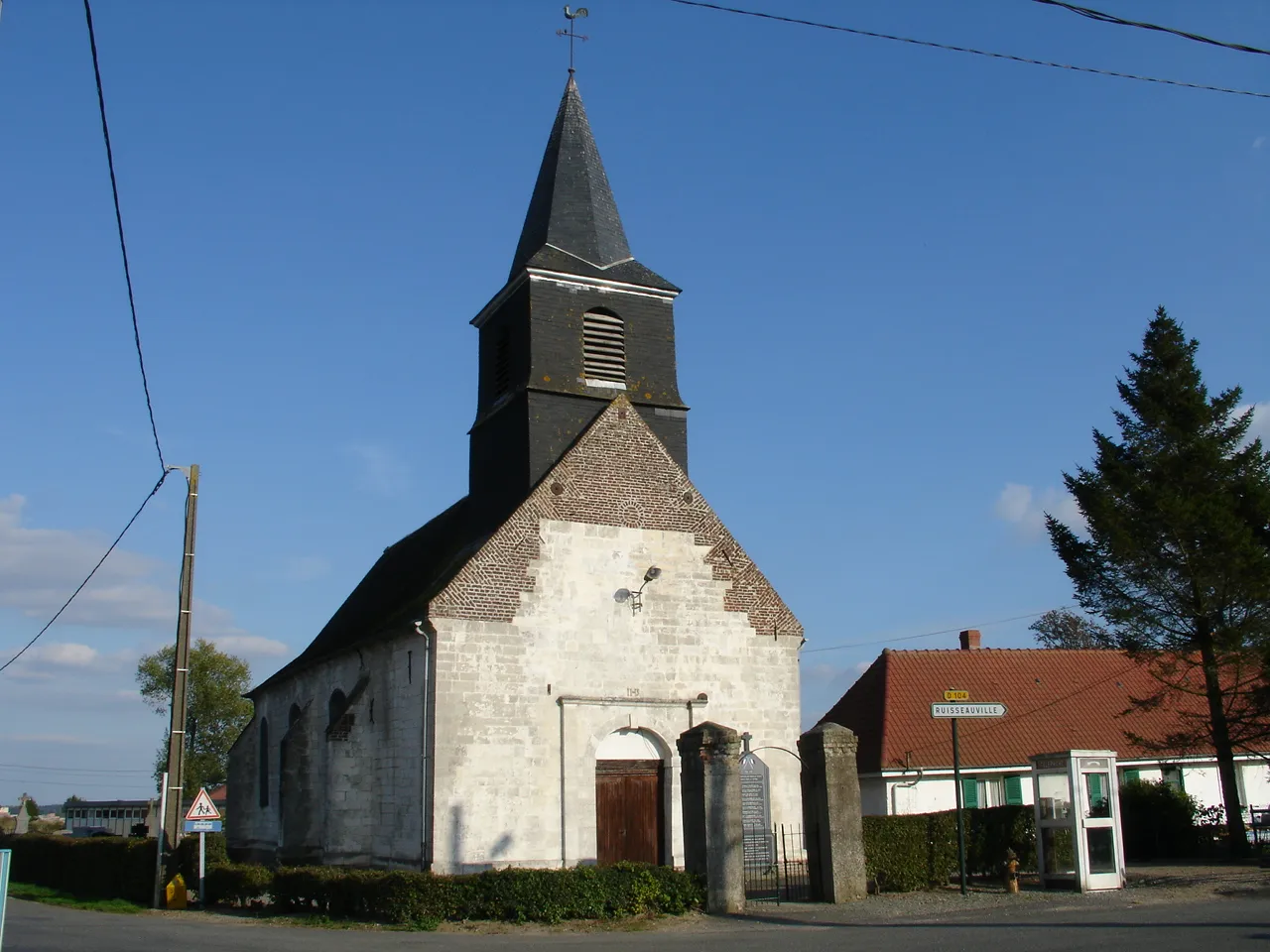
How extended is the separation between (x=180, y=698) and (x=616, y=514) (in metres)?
8.47

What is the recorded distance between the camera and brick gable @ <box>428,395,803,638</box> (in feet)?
65.5

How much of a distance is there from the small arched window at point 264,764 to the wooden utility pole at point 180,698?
8.30 m

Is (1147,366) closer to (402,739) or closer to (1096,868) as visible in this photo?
(1096,868)

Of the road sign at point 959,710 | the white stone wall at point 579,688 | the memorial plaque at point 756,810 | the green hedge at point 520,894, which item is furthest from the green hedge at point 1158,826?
the green hedge at point 520,894

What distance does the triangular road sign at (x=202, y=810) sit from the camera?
1850cm

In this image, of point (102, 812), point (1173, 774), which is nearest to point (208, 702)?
point (102, 812)

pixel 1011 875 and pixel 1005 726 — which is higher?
pixel 1005 726

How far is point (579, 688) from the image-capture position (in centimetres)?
2009

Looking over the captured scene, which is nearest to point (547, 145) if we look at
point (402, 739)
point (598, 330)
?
point (598, 330)

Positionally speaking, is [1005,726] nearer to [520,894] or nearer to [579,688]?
[579,688]

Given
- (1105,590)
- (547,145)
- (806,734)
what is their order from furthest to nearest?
(547,145) < (1105,590) < (806,734)

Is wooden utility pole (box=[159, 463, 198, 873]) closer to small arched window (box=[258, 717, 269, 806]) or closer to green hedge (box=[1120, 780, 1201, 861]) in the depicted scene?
small arched window (box=[258, 717, 269, 806])

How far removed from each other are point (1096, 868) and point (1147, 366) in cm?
1105

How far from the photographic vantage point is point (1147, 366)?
23500 millimetres
